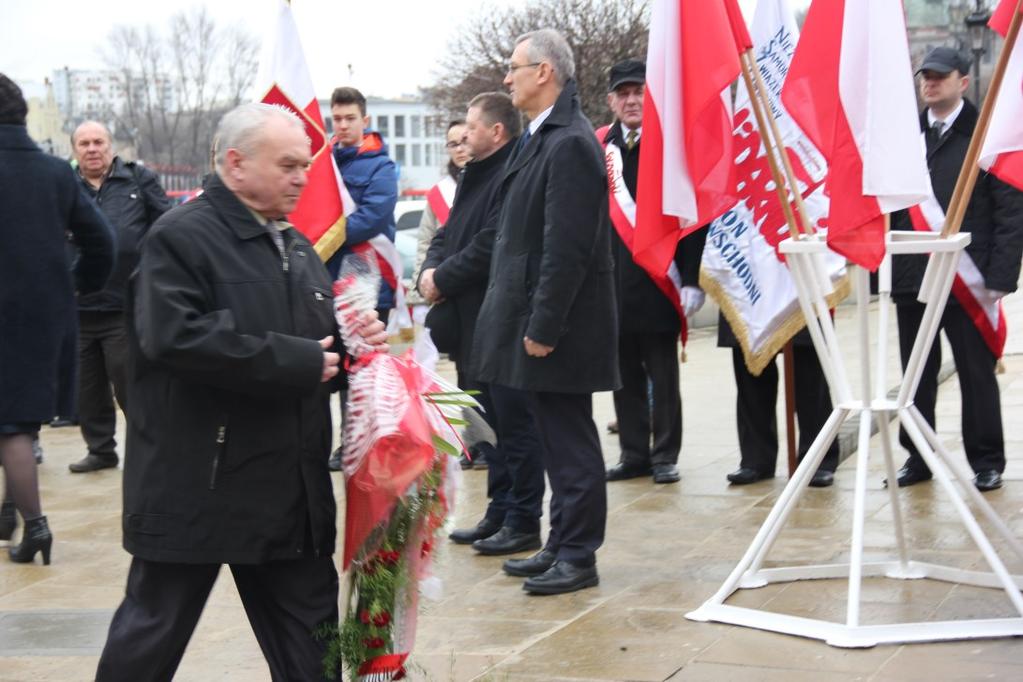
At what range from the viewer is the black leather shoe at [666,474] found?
7.90 meters

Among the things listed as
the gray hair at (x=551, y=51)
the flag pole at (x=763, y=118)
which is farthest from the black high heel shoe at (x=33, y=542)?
the flag pole at (x=763, y=118)

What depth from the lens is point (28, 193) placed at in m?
6.42

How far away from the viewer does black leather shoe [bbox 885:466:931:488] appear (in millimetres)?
7320

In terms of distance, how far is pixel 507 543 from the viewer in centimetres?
639

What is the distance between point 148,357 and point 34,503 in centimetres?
321

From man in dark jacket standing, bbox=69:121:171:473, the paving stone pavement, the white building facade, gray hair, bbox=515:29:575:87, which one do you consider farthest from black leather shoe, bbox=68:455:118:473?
the white building facade

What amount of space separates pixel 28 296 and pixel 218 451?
3070mm

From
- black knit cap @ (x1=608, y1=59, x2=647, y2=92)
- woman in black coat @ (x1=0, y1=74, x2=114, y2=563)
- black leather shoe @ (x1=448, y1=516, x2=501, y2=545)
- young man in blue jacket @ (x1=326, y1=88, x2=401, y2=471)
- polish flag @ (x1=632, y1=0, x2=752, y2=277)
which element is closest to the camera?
polish flag @ (x1=632, y1=0, x2=752, y2=277)

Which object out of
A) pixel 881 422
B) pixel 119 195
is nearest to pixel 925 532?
pixel 881 422

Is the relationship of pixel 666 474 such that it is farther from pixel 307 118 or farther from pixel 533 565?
pixel 307 118

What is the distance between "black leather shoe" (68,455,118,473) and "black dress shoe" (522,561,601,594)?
4243mm

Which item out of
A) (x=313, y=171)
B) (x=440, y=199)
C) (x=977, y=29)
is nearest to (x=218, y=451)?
(x=313, y=171)

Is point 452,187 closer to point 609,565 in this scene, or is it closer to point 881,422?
point 609,565

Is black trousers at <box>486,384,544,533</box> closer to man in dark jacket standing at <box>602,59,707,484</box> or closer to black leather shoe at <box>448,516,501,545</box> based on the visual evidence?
black leather shoe at <box>448,516,501,545</box>
